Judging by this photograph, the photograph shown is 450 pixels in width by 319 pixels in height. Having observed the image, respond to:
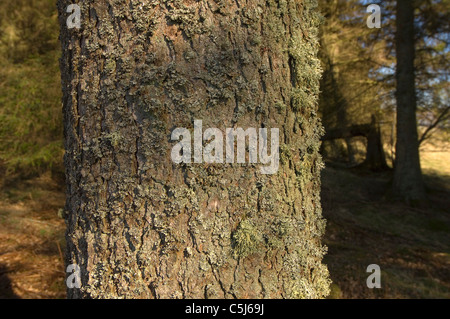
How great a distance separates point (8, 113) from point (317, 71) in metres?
6.78

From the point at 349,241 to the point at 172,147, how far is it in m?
6.00

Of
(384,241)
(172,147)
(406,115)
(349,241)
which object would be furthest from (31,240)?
(406,115)

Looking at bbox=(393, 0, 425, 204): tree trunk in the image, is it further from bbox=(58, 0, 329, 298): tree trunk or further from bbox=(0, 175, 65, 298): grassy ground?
bbox=(58, 0, 329, 298): tree trunk

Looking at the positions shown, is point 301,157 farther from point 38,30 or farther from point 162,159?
point 38,30

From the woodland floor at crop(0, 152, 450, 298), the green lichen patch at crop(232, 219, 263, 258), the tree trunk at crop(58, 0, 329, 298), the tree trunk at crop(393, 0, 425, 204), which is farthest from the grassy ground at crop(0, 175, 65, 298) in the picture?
the tree trunk at crop(393, 0, 425, 204)

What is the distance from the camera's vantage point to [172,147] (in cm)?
117

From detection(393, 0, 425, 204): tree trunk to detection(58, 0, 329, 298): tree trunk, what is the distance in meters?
8.82

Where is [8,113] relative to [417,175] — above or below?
above

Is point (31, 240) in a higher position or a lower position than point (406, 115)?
lower

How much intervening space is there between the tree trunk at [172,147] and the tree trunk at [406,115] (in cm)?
882

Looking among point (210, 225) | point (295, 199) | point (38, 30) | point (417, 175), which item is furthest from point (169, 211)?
point (417, 175)

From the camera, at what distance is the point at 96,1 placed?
1202 mm

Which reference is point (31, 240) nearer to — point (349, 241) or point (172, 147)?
point (349, 241)

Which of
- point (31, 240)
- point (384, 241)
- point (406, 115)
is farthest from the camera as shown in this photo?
point (406, 115)
